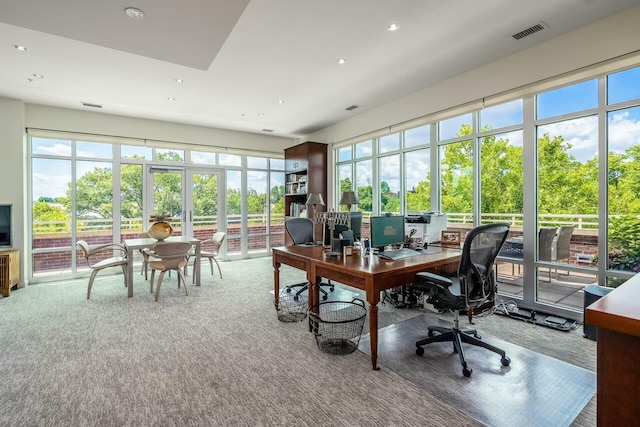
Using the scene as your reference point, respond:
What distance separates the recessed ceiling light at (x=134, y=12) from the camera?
7.02 ft

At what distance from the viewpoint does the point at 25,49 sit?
3078mm

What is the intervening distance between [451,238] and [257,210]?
4.67 meters

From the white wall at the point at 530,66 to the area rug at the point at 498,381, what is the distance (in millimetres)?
2783

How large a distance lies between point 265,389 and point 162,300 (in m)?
2.53

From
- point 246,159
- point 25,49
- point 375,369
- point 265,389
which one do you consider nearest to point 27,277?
point 25,49

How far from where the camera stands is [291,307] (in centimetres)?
357

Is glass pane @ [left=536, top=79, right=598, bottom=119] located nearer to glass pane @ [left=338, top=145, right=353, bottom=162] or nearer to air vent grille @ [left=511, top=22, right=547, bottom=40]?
air vent grille @ [left=511, top=22, right=547, bottom=40]

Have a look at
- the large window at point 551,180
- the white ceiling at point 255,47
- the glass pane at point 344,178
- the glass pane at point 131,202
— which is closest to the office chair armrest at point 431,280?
the large window at point 551,180

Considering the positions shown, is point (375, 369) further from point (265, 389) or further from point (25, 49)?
point (25, 49)

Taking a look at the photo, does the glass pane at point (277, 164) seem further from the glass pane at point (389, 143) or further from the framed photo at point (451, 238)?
the framed photo at point (451, 238)

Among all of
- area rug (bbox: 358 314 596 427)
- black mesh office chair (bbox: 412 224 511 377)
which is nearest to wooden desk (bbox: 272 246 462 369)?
black mesh office chair (bbox: 412 224 511 377)

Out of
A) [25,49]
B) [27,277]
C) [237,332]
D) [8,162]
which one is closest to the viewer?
[237,332]

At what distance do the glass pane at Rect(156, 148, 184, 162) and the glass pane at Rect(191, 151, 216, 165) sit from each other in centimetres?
23

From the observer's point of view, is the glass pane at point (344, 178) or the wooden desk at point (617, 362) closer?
the wooden desk at point (617, 362)
